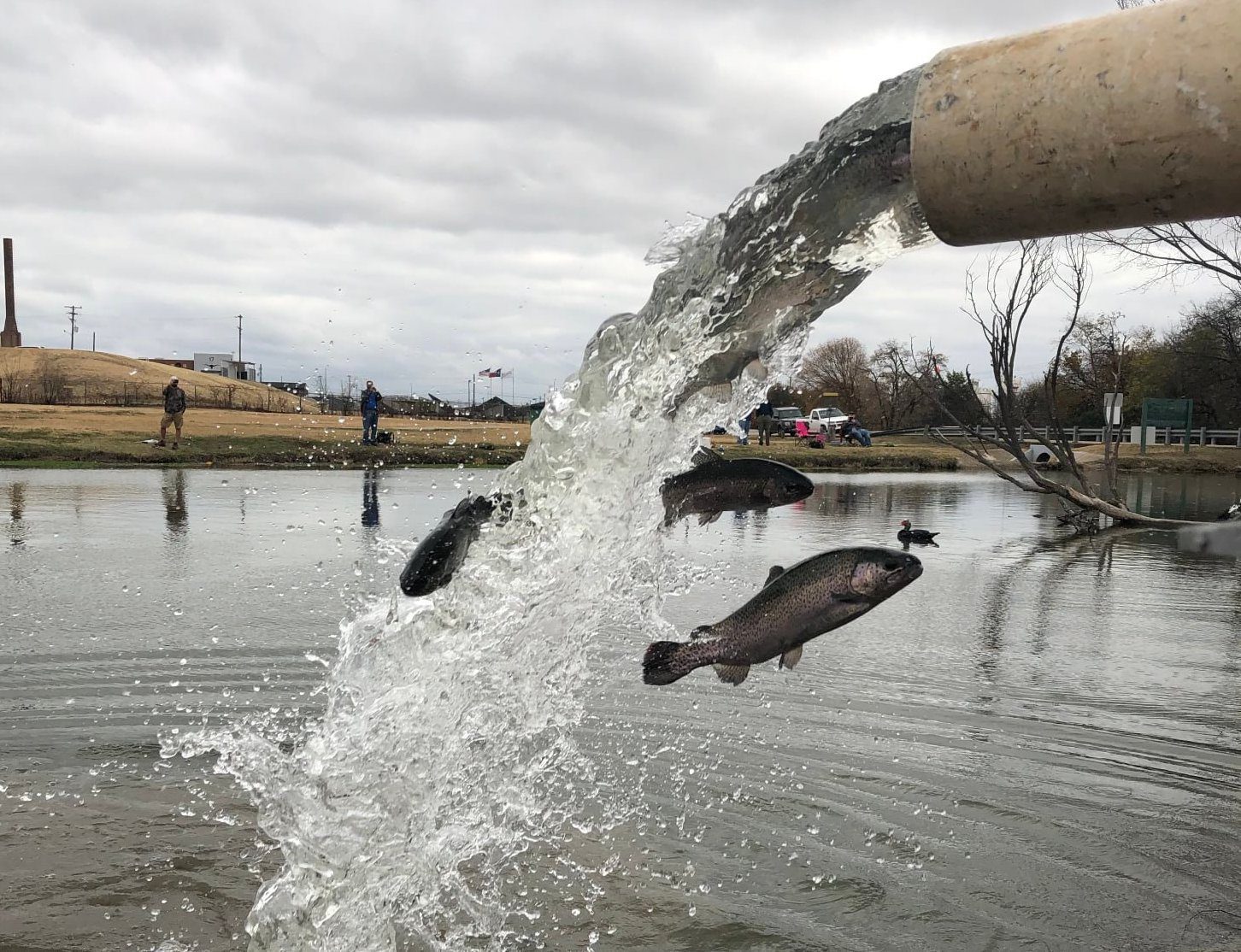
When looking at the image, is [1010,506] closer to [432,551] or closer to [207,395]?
[432,551]

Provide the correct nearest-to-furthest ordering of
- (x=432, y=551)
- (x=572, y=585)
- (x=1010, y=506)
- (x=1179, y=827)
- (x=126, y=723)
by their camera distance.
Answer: (x=432, y=551)
(x=572, y=585)
(x=1179, y=827)
(x=126, y=723)
(x=1010, y=506)

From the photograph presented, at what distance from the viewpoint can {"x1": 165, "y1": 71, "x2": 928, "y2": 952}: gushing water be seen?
3.46m

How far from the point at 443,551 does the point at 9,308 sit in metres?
100

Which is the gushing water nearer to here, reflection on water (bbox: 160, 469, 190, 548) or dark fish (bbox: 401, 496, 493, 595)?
dark fish (bbox: 401, 496, 493, 595)

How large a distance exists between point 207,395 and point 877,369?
45.1m

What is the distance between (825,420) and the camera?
53.9 metres

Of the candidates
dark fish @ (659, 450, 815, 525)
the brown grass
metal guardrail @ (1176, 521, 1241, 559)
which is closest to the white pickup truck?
the brown grass

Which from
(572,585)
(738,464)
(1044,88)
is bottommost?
(572,585)

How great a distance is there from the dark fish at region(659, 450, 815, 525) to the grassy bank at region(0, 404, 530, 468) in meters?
14.9

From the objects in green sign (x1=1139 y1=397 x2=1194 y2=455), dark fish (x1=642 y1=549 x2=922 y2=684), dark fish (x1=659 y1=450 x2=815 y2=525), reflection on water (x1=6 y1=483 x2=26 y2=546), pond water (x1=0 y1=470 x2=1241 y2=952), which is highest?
green sign (x1=1139 y1=397 x2=1194 y2=455)

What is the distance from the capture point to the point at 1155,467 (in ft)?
131

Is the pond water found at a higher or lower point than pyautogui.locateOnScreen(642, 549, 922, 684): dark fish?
lower

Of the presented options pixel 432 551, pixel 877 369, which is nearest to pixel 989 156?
pixel 432 551

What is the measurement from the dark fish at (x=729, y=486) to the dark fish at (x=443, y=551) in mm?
705
